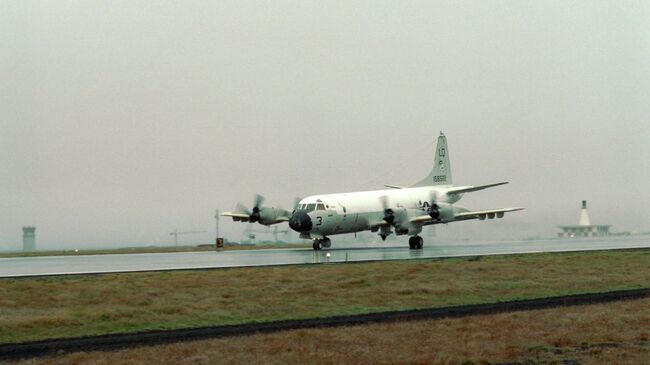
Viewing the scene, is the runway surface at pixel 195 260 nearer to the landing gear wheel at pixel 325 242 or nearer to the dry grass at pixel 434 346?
the landing gear wheel at pixel 325 242

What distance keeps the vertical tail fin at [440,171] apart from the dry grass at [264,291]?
A: 37.9 meters

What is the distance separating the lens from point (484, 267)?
1805 inches

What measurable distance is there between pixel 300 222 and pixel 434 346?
42.6 m

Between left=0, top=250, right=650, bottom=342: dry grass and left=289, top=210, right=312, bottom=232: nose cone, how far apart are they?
17842 mm

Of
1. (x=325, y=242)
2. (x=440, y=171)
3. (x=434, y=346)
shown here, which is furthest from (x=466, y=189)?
(x=434, y=346)

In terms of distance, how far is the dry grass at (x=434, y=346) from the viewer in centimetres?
1945

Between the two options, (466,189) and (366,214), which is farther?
(466,189)

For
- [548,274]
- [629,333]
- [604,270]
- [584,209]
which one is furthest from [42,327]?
[584,209]

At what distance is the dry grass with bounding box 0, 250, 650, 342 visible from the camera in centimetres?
2678

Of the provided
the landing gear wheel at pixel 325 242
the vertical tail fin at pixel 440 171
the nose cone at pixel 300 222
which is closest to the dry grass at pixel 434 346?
the nose cone at pixel 300 222

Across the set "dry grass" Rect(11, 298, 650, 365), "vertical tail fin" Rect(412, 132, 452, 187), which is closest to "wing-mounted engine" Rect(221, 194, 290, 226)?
"vertical tail fin" Rect(412, 132, 452, 187)

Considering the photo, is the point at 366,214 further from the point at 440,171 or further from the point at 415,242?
the point at 440,171

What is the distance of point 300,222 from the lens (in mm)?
63562

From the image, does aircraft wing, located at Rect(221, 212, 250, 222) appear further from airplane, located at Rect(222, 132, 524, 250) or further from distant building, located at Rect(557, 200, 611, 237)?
distant building, located at Rect(557, 200, 611, 237)
